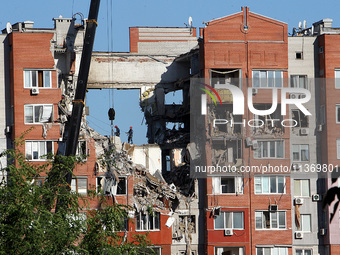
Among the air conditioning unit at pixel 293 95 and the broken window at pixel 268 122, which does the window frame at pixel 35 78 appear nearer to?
the broken window at pixel 268 122

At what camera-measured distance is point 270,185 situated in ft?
216

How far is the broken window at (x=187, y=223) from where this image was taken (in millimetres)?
65250

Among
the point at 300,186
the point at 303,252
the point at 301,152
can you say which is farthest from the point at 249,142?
the point at 303,252

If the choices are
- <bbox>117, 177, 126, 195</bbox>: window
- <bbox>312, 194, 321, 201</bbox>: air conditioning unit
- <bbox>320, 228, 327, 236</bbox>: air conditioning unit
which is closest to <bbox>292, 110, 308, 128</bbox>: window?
<bbox>312, 194, 321, 201</bbox>: air conditioning unit

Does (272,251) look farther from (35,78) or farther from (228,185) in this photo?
(35,78)

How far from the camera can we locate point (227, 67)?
66.1m

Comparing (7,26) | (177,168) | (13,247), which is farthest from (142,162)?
(13,247)

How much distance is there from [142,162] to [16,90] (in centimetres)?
952

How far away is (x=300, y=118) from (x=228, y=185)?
626cm

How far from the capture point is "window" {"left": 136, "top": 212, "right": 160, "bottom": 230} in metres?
64.1

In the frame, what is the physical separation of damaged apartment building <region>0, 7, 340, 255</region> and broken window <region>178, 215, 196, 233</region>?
0.10 metres

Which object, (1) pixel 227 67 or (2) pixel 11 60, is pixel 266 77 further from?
(2) pixel 11 60

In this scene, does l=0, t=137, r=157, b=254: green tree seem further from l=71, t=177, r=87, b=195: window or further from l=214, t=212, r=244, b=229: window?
l=214, t=212, r=244, b=229: window

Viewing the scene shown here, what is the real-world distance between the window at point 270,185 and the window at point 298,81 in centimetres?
585
